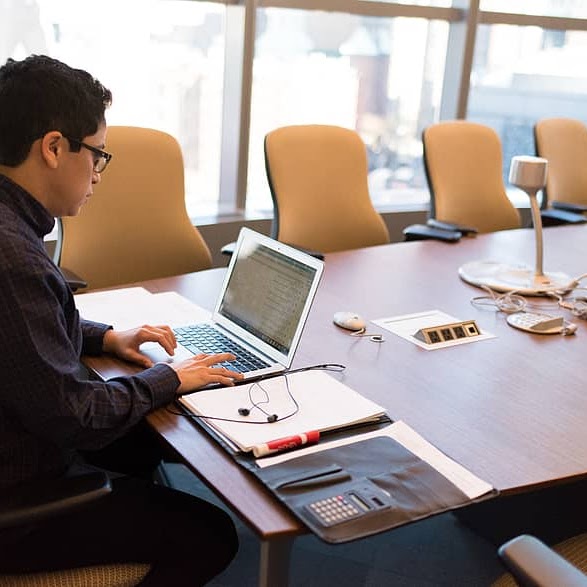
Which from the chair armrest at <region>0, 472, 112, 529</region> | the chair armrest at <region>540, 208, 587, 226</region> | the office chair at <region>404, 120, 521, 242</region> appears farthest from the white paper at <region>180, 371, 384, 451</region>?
the chair armrest at <region>540, 208, 587, 226</region>

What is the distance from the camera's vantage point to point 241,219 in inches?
161

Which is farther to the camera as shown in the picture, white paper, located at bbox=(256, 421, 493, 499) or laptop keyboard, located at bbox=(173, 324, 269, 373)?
laptop keyboard, located at bbox=(173, 324, 269, 373)

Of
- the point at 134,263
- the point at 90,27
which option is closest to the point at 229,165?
the point at 90,27

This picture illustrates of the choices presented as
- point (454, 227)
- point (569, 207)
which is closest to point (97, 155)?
point (454, 227)

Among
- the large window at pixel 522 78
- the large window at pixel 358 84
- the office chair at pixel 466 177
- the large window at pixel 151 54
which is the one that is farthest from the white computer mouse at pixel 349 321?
the large window at pixel 522 78

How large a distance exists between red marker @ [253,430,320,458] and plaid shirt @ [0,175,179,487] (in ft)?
0.80

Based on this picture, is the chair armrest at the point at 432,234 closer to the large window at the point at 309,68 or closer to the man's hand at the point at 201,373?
the large window at the point at 309,68

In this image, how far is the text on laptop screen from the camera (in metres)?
1.70

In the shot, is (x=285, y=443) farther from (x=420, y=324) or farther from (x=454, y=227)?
(x=454, y=227)

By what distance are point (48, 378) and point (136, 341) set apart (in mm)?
444

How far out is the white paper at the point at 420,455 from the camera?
1325mm

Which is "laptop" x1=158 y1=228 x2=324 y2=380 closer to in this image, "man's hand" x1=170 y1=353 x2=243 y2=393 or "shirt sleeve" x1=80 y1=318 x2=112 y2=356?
"man's hand" x1=170 y1=353 x2=243 y2=393

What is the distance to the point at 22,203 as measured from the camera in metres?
1.42

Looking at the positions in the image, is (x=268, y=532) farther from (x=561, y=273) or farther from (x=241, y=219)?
(x=241, y=219)
